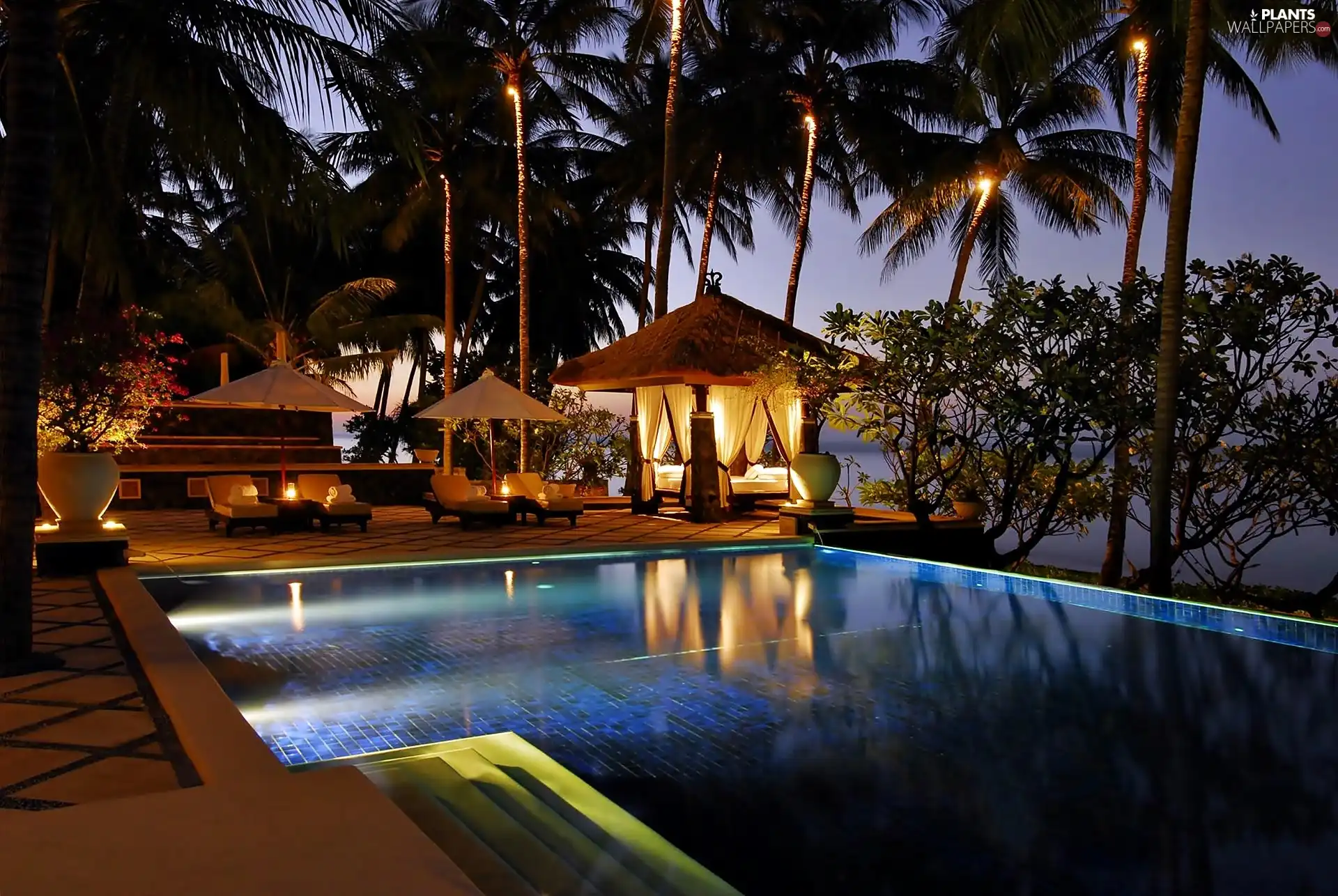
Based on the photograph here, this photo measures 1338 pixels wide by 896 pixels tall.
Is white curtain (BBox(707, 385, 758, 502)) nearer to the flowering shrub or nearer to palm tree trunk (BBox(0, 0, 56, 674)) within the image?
the flowering shrub

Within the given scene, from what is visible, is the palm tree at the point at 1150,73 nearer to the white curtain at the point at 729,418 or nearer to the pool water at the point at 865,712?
the pool water at the point at 865,712

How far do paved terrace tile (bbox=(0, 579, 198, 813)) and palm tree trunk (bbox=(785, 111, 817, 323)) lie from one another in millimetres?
13936

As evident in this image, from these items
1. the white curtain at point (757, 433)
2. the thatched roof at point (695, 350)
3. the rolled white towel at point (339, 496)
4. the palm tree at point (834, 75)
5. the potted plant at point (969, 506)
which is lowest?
the potted plant at point (969, 506)

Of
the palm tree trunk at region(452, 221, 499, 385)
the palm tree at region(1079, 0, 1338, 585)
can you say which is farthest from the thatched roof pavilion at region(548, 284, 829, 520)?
the palm tree trunk at region(452, 221, 499, 385)

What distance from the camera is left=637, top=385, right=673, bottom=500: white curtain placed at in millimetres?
13766

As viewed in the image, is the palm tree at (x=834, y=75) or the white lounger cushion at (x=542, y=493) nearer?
the white lounger cushion at (x=542, y=493)

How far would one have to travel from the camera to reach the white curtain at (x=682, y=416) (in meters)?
13.2

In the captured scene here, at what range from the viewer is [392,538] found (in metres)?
10.3

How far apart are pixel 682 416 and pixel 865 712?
30.8 ft

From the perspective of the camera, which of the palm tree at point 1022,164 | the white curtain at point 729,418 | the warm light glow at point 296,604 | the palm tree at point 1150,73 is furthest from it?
the palm tree at point 1022,164

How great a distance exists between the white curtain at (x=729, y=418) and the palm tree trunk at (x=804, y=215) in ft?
15.1

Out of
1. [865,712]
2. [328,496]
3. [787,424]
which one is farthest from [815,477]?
[865,712]

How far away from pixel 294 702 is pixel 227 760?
4.92 feet

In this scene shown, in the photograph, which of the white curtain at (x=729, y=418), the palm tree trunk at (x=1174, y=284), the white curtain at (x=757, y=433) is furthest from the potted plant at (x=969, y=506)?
the white curtain at (x=757, y=433)
